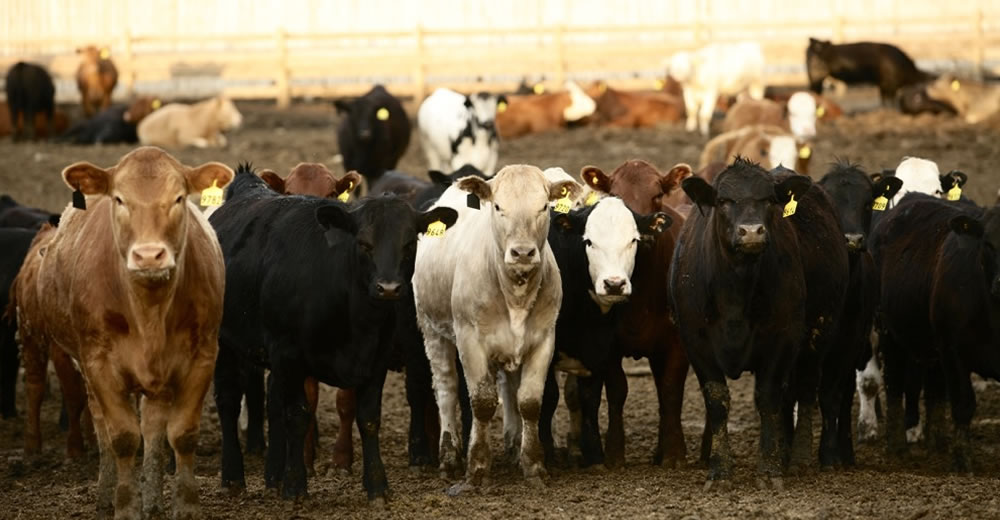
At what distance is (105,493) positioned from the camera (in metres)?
8.04

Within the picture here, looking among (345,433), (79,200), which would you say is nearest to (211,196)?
(79,200)

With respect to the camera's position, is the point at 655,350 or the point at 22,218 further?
the point at 22,218

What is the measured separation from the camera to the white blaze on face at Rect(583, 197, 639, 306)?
8.91 meters

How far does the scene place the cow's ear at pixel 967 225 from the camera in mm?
9086

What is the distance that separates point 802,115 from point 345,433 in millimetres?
13026

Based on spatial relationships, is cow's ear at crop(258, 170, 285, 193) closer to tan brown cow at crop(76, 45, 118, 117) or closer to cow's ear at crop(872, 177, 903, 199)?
cow's ear at crop(872, 177, 903, 199)

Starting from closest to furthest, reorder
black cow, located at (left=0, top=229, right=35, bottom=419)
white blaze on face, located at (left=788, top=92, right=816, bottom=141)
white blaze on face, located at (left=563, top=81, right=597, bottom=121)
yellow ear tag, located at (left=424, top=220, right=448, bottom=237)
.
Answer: yellow ear tag, located at (left=424, top=220, right=448, bottom=237) < black cow, located at (left=0, top=229, right=35, bottom=419) < white blaze on face, located at (left=788, top=92, right=816, bottom=141) < white blaze on face, located at (left=563, top=81, right=597, bottom=121)

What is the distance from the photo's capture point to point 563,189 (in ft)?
28.6

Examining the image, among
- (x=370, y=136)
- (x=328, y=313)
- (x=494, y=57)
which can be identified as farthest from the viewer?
(x=494, y=57)

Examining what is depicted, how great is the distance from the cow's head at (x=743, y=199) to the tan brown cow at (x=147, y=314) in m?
2.55

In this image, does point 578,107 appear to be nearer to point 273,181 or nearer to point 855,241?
point 273,181

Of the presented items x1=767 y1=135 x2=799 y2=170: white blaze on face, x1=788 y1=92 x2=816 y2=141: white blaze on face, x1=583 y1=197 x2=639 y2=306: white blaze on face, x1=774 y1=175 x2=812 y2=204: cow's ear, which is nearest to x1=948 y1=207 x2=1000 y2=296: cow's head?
x1=774 y1=175 x2=812 y2=204: cow's ear

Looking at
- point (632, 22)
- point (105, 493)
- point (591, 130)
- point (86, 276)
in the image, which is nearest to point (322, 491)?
point (105, 493)

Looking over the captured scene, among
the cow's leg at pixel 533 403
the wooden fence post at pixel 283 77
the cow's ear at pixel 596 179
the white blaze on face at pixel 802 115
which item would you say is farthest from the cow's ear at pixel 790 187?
the wooden fence post at pixel 283 77
